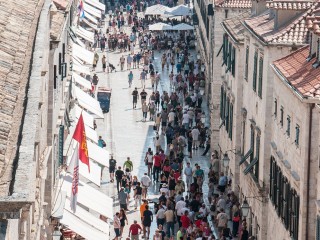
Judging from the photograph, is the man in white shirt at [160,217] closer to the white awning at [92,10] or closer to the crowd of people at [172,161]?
the crowd of people at [172,161]

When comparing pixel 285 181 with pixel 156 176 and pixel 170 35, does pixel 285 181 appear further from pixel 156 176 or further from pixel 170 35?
pixel 170 35

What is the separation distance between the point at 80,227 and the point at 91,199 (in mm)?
4710

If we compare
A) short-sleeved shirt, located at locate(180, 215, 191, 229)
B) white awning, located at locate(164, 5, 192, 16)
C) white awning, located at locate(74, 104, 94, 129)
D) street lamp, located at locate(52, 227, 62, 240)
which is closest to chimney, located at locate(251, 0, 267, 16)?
white awning, located at locate(74, 104, 94, 129)

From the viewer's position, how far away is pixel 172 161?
57.4m

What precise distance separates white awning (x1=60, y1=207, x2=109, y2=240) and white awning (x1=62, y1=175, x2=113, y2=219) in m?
1.44

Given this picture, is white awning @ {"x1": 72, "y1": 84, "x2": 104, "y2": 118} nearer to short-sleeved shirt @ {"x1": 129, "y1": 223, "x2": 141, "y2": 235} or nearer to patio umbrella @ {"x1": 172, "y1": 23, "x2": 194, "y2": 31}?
short-sleeved shirt @ {"x1": 129, "y1": 223, "x2": 141, "y2": 235}

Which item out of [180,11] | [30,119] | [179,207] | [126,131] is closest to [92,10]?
[180,11]

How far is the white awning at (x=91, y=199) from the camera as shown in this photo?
1516 inches

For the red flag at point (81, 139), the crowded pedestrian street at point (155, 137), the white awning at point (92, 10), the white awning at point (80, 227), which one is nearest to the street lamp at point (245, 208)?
the crowded pedestrian street at point (155, 137)

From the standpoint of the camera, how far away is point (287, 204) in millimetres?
37188

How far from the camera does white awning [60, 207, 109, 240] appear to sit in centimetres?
3484

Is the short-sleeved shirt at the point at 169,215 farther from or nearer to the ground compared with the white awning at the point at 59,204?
nearer to the ground

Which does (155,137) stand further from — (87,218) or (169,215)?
(87,218)

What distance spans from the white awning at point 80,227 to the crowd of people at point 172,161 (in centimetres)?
718
